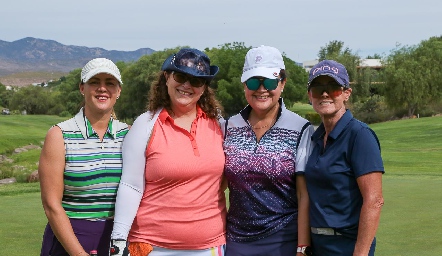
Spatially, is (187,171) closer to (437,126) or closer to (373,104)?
(437,126)

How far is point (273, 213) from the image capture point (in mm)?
4141

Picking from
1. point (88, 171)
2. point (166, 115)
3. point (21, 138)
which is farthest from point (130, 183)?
point (21, 138)

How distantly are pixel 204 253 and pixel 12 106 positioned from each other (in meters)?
83.5

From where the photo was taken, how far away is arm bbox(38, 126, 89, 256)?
3852 millimetres

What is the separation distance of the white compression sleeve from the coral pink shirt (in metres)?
0.06

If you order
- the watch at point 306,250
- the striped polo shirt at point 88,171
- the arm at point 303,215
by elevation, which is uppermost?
the striped polo shirt at point 88,171

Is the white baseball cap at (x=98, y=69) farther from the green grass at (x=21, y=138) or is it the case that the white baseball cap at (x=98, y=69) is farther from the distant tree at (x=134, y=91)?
the distant tree at (x=134, y=91)

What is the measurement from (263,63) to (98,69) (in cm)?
105

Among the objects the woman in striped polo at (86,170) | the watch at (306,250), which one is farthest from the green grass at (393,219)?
the woman in striped polo at (86,170)

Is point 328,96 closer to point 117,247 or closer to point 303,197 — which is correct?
point 303,197

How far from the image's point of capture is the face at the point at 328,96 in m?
3.92

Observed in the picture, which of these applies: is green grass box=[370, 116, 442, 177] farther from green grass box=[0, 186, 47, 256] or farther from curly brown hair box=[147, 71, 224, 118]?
curly brown hair box=[147, 71, 224, 118]

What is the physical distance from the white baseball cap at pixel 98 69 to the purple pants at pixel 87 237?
88cm

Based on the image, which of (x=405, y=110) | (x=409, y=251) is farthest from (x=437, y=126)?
(x=409, y=251)
